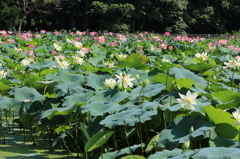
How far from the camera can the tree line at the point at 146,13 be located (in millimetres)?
24828

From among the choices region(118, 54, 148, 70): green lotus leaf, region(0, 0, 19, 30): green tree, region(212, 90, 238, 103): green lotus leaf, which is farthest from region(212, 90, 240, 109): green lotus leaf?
region(0, 0, 19, 30): green tree

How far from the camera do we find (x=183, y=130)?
1909 millimetres

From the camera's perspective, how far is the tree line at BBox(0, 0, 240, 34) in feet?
81.5

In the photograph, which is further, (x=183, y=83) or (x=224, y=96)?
(x=183, y=83)

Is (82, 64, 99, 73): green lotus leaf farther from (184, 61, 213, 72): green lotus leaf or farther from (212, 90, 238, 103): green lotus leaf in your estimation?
(212, 90, 238, 103): green lotus leaf

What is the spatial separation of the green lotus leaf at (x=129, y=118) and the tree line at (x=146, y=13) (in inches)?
880

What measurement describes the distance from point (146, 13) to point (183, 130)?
27093 mm

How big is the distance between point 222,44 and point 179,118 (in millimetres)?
6164

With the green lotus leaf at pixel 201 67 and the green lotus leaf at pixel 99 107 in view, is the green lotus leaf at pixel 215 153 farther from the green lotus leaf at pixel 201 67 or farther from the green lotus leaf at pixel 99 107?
the green lotus leaf at pixel 201 67

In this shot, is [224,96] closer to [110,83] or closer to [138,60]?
[110,83]

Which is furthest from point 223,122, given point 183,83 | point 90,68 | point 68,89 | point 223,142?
point 90,68

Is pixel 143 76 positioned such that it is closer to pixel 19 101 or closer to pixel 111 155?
pixel 19 101

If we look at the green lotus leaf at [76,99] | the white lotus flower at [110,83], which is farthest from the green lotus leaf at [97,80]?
the green lotus leaf at [76,99]

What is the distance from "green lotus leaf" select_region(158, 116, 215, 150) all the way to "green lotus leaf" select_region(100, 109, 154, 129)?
0.12 meters
